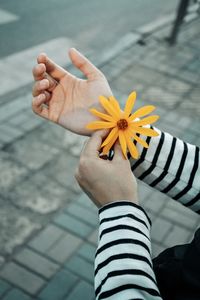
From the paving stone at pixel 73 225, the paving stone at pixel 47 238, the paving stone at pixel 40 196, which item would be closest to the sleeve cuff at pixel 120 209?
the paving stone at pixel 47 238

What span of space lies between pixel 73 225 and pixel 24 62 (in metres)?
3.40

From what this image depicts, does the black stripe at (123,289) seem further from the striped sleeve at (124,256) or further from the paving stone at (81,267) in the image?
the paving stone at (81,267)

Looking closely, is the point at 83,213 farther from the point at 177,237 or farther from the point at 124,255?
the point at 124,255

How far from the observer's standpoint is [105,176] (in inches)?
52.7

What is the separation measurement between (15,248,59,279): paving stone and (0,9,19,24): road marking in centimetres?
536

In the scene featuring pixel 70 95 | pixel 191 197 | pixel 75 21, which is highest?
pixel 70 95

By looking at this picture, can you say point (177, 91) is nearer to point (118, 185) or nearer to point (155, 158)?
point (155, 158)

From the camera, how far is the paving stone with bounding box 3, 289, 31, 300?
2676mm

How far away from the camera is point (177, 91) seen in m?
5.72

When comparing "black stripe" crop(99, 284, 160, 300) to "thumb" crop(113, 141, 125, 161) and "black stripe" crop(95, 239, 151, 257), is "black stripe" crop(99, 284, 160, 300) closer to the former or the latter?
"black stripe" crop(95, 239, 151, 257)

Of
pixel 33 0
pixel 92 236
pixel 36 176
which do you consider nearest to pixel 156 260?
pixel 92 236

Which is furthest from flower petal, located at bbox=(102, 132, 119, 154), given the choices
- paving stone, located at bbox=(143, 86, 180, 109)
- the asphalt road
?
the asphalt road

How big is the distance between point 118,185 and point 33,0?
26.6ft

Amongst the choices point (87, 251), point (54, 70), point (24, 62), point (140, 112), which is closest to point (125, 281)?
point (140, 112)
